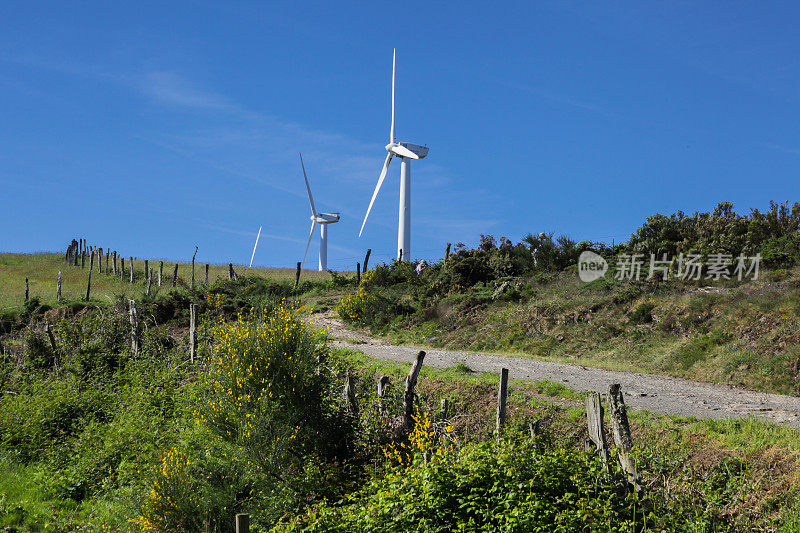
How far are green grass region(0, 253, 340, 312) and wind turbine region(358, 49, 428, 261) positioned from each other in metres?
5.76

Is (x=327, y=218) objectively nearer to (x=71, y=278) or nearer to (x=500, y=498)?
(x=71, y=278)

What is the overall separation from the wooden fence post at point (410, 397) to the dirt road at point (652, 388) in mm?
3394

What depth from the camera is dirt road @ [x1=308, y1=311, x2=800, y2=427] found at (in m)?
11.6

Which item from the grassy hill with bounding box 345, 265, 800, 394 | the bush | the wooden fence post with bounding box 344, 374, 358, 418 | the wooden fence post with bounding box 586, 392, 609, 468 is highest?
the grassy hill with bounding box 345, 265, 800, 394

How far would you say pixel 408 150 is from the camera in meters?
45.8

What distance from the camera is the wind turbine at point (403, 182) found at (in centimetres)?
4300

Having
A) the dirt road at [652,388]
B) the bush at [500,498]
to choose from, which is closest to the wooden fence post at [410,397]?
the bush at [500,498]

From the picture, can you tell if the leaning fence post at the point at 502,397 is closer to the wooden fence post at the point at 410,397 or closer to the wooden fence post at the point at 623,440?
the wooden fence post at the point at 410,397

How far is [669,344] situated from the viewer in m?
19.1

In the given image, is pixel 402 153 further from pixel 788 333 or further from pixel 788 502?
pixel 788 502

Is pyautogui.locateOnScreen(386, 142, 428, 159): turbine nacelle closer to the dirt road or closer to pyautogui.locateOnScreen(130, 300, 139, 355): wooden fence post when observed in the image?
pyautogui.locateOnScreen(130, 300, 139, 355): wooden fence post

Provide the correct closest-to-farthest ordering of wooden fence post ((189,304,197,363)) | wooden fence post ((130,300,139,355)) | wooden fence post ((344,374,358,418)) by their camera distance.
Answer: wooden fence post ((344,374,358,418)), wooden fence post ((189,304,197,363)), wooden fence post ((130,300,139,355))

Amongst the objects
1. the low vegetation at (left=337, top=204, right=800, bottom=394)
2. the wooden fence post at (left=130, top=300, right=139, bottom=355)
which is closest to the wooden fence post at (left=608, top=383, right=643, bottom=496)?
the low vegetation at (left=337, top=204, right=800, bottom=394)

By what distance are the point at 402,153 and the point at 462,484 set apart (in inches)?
1527
